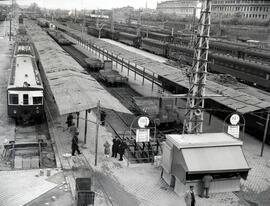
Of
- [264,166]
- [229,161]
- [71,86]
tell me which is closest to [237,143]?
[229,161]

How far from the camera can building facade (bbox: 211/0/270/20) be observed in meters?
85.3

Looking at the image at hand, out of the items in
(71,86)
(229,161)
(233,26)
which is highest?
(233,26)

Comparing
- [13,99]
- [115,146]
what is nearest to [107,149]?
[115,146]

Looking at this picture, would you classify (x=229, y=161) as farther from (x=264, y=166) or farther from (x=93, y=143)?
(x=93, y=143)

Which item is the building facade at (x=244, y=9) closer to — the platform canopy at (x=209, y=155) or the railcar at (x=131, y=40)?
the railcar at (x=131, y=40)

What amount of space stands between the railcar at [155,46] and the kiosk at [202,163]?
44.6 meters

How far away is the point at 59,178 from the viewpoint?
15.1 m

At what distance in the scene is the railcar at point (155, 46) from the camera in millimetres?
58906

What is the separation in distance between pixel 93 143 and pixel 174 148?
6.45 metres

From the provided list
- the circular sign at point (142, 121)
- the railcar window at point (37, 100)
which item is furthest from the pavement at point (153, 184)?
the railcar window at point (37, 100)

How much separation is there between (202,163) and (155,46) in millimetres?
49947

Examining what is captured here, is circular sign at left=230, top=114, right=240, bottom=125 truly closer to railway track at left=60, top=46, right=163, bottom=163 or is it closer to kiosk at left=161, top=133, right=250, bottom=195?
kiosk at left=161, top=133, right=250, bottom=195

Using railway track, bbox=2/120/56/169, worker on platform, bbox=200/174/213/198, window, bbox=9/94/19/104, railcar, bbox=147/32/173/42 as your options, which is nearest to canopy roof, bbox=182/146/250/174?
worker on platform, bbox=200/174/213/198

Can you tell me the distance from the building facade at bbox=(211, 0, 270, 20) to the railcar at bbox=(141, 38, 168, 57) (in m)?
23.9
